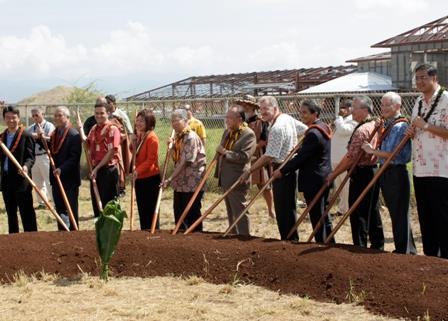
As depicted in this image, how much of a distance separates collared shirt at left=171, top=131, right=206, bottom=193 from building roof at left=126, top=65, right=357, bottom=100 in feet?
87.9

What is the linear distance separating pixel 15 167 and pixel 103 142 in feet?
3.63

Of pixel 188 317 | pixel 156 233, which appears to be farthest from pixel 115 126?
pixel 188 317

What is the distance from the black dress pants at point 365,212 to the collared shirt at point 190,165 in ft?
6.43

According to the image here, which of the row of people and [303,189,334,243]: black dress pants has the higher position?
the row of people

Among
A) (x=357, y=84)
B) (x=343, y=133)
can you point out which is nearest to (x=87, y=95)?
(x=357, y=84)

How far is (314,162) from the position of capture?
25.0ft

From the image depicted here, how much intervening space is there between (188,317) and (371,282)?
1505 millimetres

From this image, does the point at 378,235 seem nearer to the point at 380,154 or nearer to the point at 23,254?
the point at 380,154

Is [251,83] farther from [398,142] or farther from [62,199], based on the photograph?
[398,142]

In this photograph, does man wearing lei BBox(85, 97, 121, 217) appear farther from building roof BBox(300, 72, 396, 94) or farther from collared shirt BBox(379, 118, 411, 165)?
building roof BBox(300, 72, 396, 94)

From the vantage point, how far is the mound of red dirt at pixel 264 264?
18.8 ft

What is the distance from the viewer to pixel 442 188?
6492mm

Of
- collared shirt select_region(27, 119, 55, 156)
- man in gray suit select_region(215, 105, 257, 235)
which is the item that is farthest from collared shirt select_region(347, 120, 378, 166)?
collared shirt select_region(27, 119, 55, 156)

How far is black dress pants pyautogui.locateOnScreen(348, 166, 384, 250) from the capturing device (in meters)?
7.57
